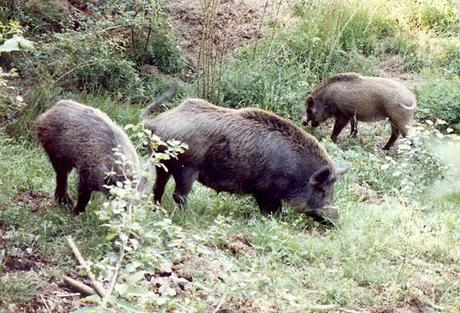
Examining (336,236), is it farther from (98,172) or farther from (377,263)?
(98,172)

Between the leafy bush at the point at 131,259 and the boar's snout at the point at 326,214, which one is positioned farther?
the boar's snout at the point at 326,214

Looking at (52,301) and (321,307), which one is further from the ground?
(321,307)

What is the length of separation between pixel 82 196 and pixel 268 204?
1746 mm

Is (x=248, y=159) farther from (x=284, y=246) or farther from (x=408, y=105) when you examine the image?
(x=408, y=105)

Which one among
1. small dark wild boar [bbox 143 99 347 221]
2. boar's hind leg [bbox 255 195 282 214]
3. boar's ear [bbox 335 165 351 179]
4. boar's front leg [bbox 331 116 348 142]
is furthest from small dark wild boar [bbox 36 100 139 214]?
boar's front leg [bbox 331 116 348 142]

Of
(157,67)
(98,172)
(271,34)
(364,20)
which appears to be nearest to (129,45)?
(157,67)

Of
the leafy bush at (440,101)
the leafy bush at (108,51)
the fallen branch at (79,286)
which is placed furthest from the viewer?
the leafy bush at (440,101)

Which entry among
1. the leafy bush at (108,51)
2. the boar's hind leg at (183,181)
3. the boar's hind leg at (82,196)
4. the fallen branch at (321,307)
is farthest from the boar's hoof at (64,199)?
the leafy bush at (108,51)

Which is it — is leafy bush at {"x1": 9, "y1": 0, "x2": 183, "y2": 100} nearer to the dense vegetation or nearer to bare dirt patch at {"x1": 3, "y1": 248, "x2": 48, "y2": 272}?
the dense vegetation

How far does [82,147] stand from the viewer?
244 inches

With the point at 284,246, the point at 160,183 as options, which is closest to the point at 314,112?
the point at 160,183

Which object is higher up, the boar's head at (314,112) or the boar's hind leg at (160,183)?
the boar's hind leg at (160,183)

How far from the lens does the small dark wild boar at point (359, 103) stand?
997 cm

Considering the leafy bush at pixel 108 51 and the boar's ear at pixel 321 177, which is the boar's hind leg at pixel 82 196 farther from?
the leafy bush at pixel 108 51
